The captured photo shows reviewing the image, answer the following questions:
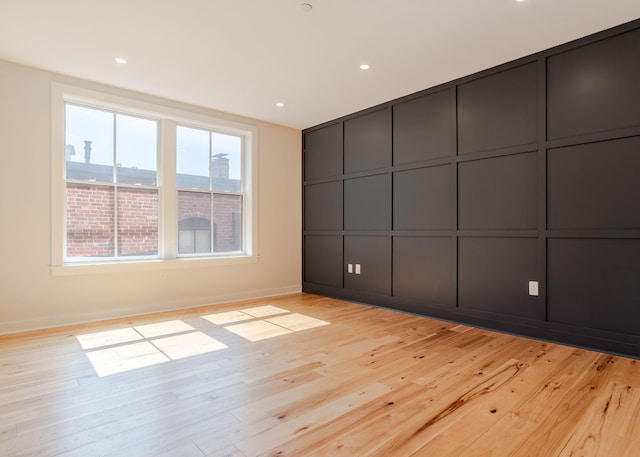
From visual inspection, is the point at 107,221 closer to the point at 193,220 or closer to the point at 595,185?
the point at 193,220

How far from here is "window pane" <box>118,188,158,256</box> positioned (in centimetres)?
411

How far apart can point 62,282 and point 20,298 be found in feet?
1.15

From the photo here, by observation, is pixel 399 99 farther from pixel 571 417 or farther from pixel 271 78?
pixel 571 417

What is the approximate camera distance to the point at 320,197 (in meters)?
5.39

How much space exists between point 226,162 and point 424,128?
2.67 meters

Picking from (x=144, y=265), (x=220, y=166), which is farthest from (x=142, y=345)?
(x=220, y=166)

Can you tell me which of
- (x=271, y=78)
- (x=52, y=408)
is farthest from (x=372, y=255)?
(x=52, y=408)

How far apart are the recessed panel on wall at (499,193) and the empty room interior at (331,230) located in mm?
21

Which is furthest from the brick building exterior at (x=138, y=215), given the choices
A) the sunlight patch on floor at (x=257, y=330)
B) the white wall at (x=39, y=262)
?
the sunlight patch on floor at (x=257, y=330)

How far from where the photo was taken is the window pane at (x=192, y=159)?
454 cm

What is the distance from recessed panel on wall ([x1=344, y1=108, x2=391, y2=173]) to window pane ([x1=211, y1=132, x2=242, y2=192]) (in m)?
1.54

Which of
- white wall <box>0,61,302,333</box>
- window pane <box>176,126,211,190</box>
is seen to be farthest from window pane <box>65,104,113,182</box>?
window pane <box>176,126,211,190</box>

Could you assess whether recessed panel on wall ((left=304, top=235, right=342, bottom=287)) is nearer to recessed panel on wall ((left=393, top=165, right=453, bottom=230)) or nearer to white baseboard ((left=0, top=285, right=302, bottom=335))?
white baseboard ((left=0, top=285, right=302, bottom=335))

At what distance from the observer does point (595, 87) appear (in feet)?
9.53
